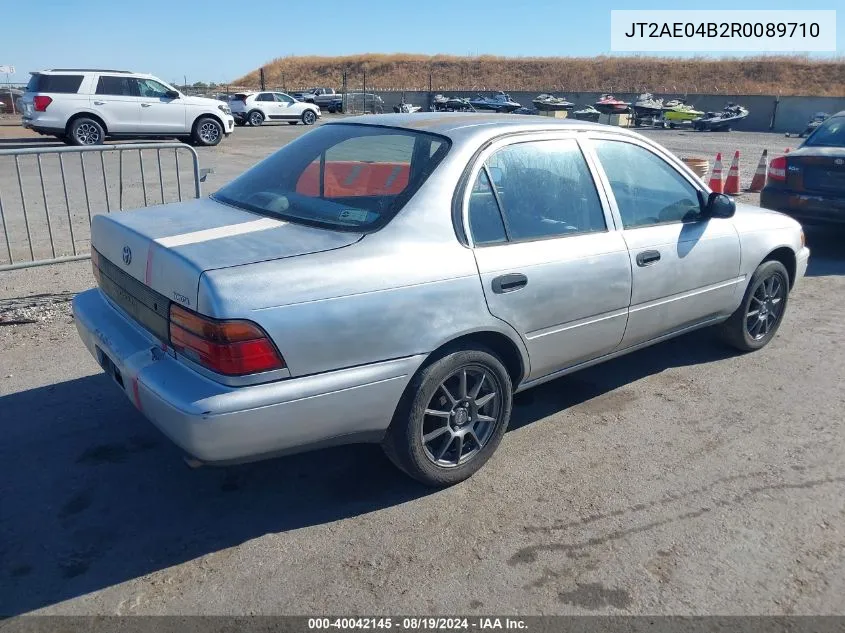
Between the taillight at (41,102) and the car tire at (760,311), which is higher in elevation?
the taillight at (41,102)

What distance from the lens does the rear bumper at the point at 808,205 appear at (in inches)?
314

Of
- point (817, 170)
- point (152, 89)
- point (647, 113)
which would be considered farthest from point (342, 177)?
point (647, 113)

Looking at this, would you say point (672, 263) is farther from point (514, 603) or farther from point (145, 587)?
point (145, 587)

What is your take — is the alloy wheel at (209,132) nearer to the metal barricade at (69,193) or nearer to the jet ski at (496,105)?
the metal barricade at (69,193)

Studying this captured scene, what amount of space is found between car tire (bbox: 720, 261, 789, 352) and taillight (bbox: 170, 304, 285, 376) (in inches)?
144

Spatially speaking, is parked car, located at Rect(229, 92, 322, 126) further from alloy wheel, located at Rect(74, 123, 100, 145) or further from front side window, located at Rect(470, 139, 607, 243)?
front side window, located at Rect(470, 139, 607, 243)

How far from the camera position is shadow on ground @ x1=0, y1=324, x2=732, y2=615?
2863 millimetres

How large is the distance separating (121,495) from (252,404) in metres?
1.12

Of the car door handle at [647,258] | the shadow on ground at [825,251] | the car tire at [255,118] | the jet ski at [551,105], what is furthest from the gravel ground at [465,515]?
the jet ski at [551,105]

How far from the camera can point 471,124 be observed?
12.1ft

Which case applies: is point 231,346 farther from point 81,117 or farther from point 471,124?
point 81,117

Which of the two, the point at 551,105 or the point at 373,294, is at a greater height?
the point at 551,105

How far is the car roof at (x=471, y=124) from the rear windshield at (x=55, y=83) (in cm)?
1641

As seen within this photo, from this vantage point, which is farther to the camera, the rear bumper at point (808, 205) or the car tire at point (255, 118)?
the car tire at point (255, 118)
